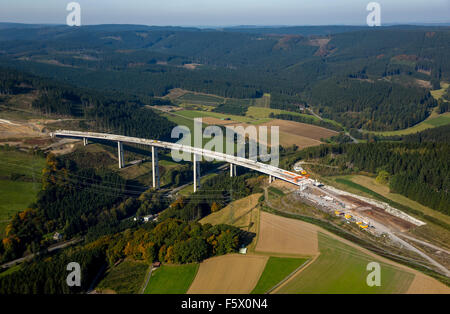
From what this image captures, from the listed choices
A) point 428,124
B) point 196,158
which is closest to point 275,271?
point 196,158

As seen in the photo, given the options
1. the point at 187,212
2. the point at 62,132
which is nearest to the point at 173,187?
the point at 187,212

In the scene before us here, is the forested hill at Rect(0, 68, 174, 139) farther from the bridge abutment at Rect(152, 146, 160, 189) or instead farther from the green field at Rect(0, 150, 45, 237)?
the green field at Rect(0, 150, 45, 237)

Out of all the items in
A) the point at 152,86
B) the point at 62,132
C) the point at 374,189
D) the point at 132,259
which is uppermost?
the point at 152,86

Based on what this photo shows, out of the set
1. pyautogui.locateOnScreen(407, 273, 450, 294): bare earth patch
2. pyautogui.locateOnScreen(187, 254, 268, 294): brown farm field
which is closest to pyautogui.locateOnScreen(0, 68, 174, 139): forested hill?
pyautogui.locateOnScreen(187, 254, 268, 294): brown farm field

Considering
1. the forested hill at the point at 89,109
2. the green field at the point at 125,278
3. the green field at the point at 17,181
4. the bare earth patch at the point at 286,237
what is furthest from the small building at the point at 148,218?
the forested hill at the point at 89,109

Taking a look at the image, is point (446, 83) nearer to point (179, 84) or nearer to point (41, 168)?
point (179, 84)

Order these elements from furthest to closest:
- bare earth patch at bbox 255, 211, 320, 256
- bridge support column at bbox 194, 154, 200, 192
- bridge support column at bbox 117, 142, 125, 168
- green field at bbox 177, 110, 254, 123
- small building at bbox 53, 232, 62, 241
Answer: green field at bbox 177, 110, 254, 123, bridge support column at bbox 117, 142, 125, 168, bridge support column at bbox 194, 154, 200, 192, small building at bbox 53, 232, 62, 241, bare earth patch at bbox 255, 211, 320, 256
